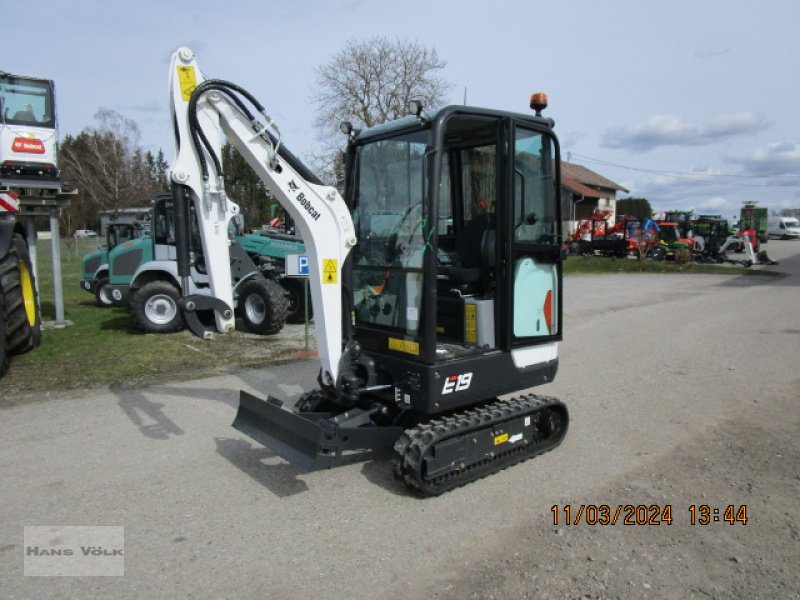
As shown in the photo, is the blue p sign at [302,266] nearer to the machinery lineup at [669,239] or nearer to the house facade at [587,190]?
the machinery lineup at [669,239]

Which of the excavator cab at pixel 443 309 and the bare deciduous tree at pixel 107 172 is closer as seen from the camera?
the excavator cab at pixel 443 309

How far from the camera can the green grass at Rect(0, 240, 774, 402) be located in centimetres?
722

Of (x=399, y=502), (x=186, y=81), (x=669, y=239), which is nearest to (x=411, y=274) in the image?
(x=399, y=502)

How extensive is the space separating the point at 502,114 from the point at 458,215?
1.02 meters

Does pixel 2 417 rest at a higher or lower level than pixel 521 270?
lower

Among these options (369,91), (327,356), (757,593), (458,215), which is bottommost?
(757,593)

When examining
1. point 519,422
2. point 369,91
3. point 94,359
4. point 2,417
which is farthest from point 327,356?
point 369,91

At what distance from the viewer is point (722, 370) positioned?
7.72 metres

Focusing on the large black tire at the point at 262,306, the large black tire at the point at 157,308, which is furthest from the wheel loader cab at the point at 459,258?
the large black tire at the point at 157,308

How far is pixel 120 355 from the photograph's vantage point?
8.48 m

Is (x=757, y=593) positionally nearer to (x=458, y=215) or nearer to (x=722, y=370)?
(x=458, y=215)

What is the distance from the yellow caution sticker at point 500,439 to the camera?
4434mm

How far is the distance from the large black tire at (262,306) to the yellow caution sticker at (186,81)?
635 centimetres

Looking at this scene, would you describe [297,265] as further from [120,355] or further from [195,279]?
[195,279]
